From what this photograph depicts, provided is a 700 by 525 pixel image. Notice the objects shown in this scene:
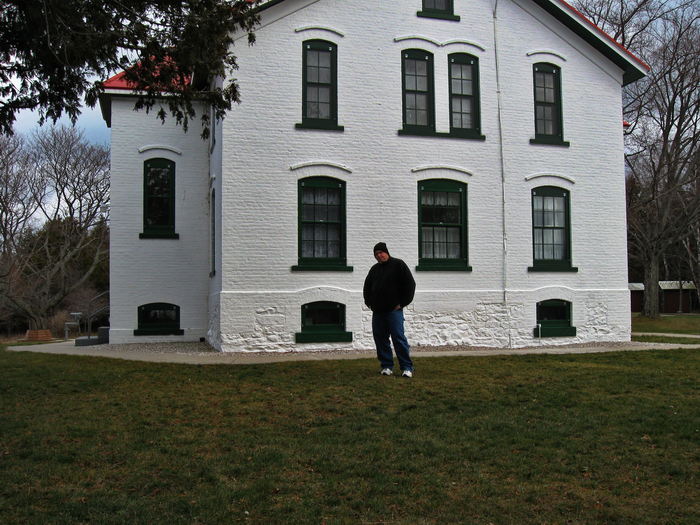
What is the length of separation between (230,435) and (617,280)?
1254 cm

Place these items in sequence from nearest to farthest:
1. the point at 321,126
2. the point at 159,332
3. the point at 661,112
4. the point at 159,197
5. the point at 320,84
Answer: the point at 321,126
the point at 320,84
the point at 159,332
the point at 159,197
the point at 661,112

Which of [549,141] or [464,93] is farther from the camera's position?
[549,141]

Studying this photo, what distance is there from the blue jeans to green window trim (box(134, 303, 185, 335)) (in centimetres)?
839

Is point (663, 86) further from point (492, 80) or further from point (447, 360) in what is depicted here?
point (447, 360)

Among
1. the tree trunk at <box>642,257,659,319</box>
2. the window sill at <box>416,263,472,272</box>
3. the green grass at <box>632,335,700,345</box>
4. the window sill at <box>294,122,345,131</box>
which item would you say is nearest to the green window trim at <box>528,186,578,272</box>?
the window sill at <box>416,263,472,272</box>

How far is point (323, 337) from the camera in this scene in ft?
47.2

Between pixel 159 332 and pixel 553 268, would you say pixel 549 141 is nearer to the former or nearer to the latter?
pixel 553 268

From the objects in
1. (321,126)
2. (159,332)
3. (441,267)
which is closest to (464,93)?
(321,126)

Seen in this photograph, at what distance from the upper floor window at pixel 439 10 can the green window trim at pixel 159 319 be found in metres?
9.33

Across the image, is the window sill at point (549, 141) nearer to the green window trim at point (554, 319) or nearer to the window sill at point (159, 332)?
the green window trim at point (554, 319)

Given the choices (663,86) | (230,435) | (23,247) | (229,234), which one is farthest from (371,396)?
(23,247)

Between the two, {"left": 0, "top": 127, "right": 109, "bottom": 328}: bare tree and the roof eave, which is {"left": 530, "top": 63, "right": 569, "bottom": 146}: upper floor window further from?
{"left": 0, "top": 127, "right": 109, "bottom": 328}: bare tree

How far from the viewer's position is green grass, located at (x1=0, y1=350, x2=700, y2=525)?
471 cm

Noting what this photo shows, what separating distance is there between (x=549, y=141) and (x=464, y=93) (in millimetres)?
2350
